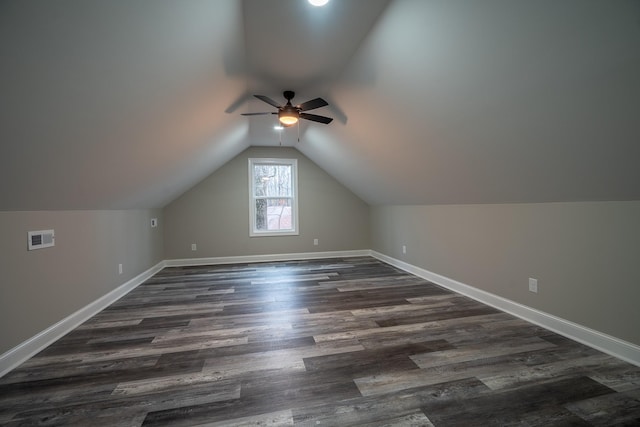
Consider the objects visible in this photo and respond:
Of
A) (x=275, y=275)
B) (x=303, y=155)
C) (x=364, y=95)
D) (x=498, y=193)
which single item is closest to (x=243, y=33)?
(x=364, y=95)

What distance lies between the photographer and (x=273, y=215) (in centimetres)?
569

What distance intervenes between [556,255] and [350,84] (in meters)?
2.41

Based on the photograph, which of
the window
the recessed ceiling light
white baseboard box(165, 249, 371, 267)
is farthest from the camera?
the window

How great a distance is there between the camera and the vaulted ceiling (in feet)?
3.99

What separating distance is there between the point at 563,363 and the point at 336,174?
4318 mm

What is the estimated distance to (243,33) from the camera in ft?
6.81

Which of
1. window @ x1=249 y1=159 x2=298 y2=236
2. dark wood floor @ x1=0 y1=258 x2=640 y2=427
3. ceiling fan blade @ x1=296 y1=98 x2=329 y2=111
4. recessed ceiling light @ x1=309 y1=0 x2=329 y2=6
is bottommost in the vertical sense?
dark wood floor @ x1=0 y1=258 x2=640 y2=427

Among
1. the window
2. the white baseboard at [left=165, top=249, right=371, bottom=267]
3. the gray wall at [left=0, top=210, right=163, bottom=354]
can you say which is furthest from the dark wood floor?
the window

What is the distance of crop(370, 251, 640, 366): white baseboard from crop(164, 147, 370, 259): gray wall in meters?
2.62

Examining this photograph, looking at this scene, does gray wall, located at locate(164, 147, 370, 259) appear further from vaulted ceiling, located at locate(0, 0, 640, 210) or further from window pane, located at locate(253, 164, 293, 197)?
vaulted ceiling, located at locate(0, 0, 640, 210)

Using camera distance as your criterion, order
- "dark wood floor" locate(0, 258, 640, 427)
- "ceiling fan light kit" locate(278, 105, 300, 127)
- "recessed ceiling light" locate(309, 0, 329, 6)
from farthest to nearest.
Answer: "ceiling fan light kit" locate(278, 105, 300, 127)
"recessed ceiling light" locate(309, 0, 329, 6)
"dark wood floor" locate(0, 258, 640, 427)

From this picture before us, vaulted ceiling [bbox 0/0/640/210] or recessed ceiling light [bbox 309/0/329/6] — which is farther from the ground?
recessed ceiling light [bbox 309/0/329/6]

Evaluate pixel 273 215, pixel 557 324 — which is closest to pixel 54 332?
pixel 273 215

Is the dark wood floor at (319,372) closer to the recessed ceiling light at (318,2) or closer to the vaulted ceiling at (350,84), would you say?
the vaulted ceiling at (350,84)
